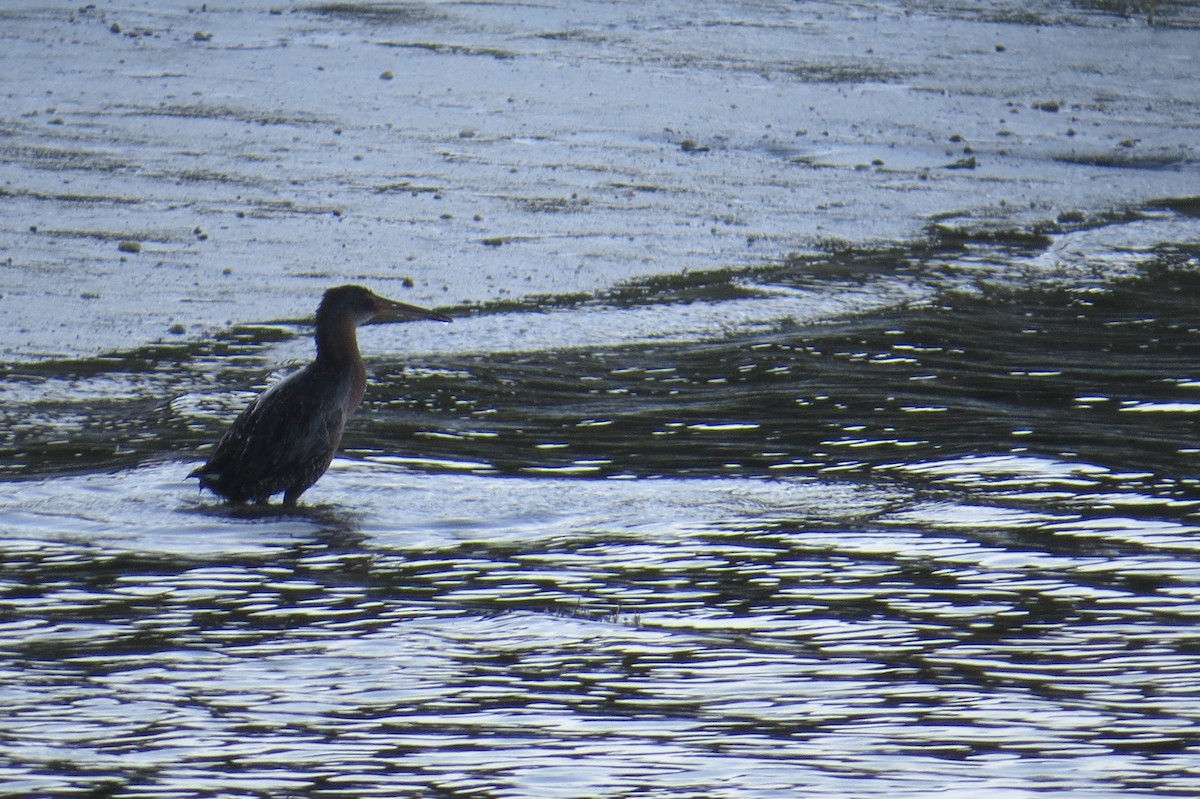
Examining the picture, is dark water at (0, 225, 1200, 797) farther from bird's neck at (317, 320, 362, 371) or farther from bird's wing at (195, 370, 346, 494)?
bird's neck at (317, 320, 362, 371)

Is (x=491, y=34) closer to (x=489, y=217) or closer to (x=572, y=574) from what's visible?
(x=489, y=217)

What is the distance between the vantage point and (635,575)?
5516 mm

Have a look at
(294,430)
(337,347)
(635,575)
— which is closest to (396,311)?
(337,347)

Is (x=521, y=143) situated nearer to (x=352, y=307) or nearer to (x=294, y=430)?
(x=352, y=307)

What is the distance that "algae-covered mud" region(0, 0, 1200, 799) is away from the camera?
171 inches

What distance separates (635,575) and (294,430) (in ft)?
4.75

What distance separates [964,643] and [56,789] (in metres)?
2.25

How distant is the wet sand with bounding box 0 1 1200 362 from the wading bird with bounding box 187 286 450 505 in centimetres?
206

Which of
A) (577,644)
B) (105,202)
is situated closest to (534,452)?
(577,644)

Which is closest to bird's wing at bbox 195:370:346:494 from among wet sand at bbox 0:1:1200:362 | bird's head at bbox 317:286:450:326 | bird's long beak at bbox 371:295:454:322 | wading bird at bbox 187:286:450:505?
wading bird at bbox 187:286:450:505

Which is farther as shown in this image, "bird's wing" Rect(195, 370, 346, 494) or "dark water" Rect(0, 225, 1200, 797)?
"bird's wing" Rect(195, 370, 346, 494)

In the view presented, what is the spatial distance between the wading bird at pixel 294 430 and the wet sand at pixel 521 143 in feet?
6.75

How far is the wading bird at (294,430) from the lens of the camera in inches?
248

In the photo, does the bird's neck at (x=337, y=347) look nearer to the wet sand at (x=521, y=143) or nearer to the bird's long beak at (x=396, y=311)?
the bird's long beak at (x=396, y=311)
